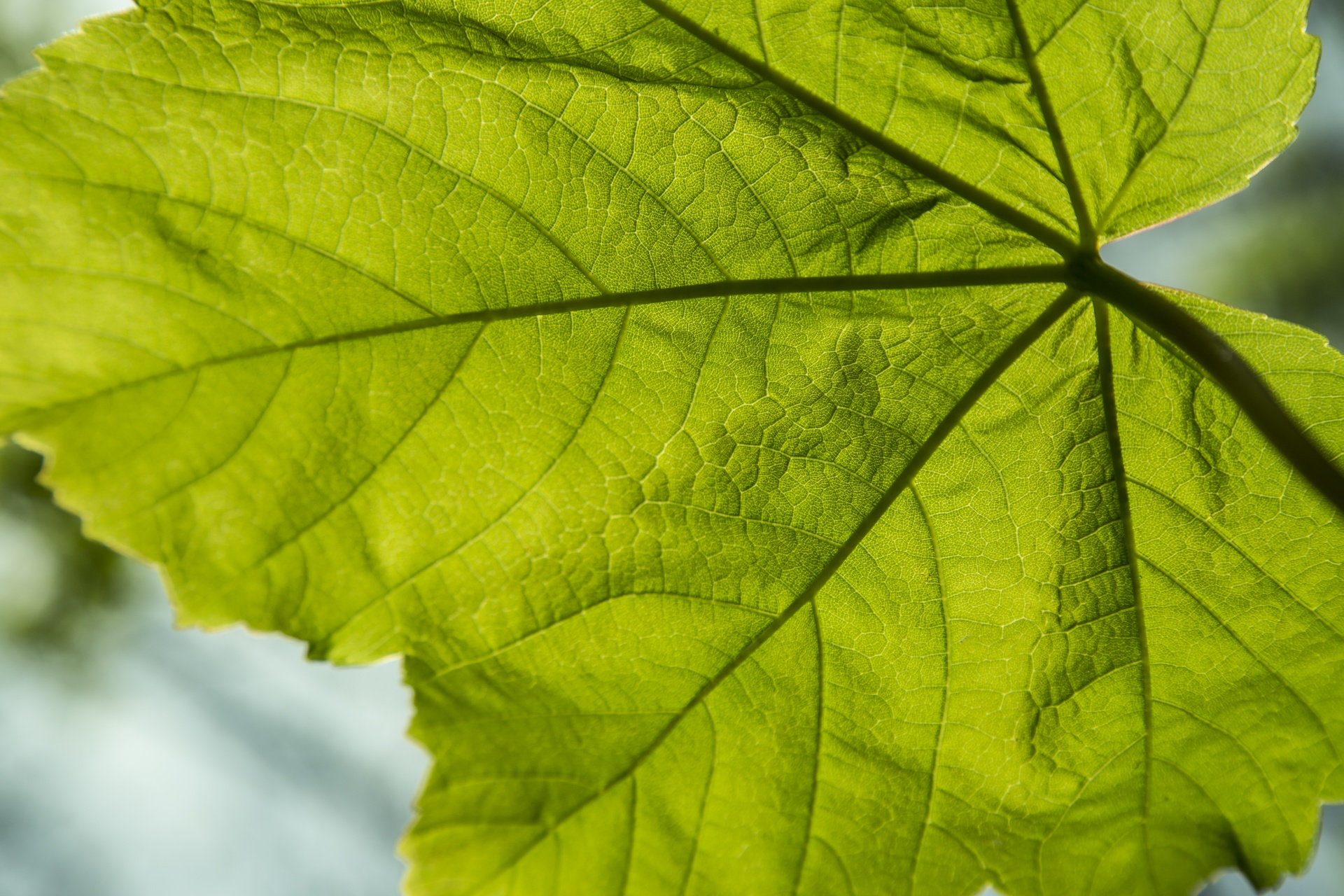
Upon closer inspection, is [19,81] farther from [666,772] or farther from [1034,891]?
[1034,891]

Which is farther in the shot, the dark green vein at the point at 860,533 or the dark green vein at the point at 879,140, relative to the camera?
the dark green vein at the point at 860,533

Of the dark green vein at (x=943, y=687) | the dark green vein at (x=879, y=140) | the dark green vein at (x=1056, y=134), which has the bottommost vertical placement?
the dark green vein at (x=943, y=687)

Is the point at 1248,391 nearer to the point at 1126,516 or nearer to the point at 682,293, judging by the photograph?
the point at 1126,516

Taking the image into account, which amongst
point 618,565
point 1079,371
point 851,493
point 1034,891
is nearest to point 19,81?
point 618,565

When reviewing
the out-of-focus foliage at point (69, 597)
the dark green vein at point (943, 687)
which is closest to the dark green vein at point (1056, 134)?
the dark green vein at point (943, 687)

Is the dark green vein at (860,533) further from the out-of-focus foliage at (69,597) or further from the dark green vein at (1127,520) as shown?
the out-of-focus foliage at (69,597)

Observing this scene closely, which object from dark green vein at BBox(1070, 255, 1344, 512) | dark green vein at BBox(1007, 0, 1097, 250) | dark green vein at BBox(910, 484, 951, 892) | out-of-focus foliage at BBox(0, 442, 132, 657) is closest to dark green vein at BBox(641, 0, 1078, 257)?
dark green vein at BBox(1007, 0, 1097, 250)

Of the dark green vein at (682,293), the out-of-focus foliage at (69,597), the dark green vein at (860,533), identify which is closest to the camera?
the dark green vein at (682,293)

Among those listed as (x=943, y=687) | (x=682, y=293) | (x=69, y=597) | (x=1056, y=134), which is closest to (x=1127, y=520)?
(x=943, y=687)
